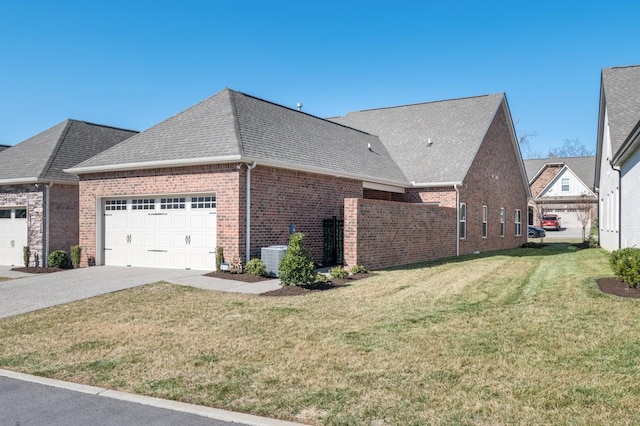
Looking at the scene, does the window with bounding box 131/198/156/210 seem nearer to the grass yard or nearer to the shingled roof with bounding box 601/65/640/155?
the grass yard

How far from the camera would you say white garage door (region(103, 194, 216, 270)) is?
1555cm

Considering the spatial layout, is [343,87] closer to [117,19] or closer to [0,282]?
[117,19]

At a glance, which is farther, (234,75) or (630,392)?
(234,75)

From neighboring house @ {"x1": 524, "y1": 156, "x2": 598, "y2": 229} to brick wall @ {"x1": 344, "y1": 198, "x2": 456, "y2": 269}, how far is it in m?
35.7

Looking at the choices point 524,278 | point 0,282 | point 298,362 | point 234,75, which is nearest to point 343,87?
point 234,75

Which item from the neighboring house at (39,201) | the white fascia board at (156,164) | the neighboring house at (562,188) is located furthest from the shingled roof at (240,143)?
the neighboring house at (562,188)

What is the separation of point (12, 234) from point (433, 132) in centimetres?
1952

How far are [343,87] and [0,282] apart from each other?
51.6ft

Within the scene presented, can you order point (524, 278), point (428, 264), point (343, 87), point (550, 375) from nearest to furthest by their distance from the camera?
point (550, 375) < point (524, 278) < point (428, 264) < point (343, 87)

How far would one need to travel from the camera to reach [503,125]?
2739 centimetres

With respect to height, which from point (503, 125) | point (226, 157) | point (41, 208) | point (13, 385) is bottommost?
point (13, 385)

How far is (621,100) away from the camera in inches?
796

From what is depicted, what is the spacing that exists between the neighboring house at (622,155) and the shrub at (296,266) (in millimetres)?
9204

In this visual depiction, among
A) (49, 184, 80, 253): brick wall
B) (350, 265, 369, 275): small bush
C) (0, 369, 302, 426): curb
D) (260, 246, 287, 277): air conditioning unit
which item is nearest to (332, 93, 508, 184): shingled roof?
(350, 265, 369, 275): small bush
